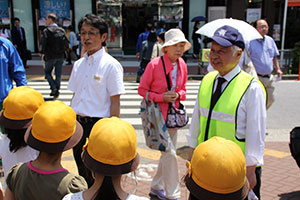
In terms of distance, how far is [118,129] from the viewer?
1.91 metres

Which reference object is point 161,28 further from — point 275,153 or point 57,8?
point 57,8

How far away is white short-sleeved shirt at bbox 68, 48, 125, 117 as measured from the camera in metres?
3.50

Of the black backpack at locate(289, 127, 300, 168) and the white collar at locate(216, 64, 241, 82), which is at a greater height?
the white collar at locate(216, 64, 241, 82)

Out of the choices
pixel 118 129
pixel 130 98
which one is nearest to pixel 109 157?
pixel 118 129

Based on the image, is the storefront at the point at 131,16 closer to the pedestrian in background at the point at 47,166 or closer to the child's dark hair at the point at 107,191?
the pedestrian in background at the point at 47,166

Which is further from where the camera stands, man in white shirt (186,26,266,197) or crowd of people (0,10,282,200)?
man in white shirt (186,26,266,197)

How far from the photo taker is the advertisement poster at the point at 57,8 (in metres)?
20.4

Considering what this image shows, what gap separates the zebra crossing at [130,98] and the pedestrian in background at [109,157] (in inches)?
213

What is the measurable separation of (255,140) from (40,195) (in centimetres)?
159

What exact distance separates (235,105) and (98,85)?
1.50 meters

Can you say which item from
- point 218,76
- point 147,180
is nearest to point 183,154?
point 147,180

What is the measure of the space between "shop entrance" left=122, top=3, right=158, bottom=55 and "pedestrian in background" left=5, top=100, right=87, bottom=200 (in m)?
19.1

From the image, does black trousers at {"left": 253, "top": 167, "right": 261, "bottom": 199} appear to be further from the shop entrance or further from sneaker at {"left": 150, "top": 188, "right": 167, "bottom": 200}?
the shop entrance

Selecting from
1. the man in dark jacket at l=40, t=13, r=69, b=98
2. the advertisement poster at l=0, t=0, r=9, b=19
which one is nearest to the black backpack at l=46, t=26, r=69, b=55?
the man in dark jacket at l=40, t=13, r=69, b=98
